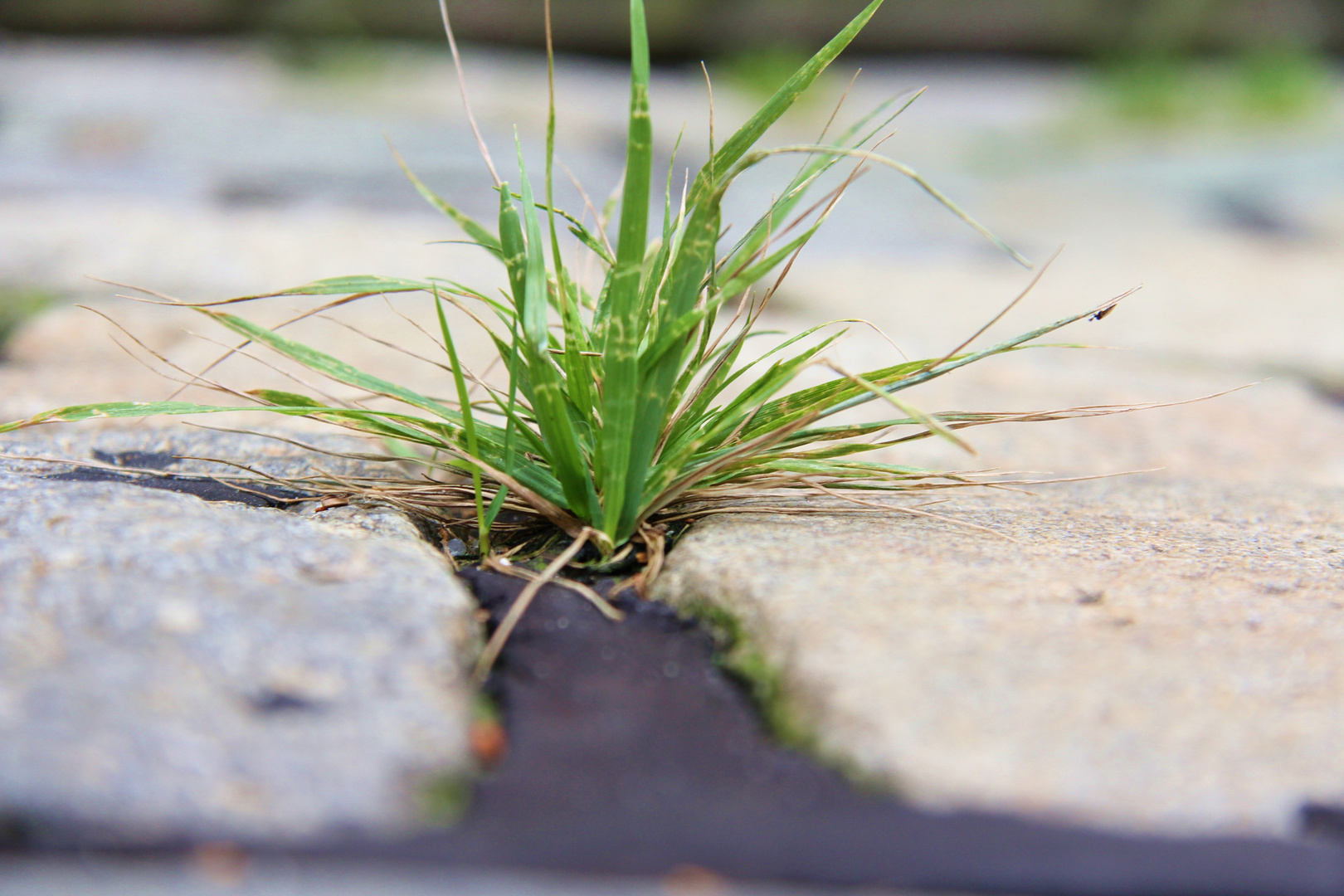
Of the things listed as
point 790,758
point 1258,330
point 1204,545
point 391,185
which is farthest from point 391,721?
point 391,185

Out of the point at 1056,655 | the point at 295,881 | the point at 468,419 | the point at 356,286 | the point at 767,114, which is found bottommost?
the point at 295,881

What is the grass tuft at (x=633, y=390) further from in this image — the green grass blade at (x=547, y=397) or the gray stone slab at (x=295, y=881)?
the gray stone slab at (x=295, y=881)

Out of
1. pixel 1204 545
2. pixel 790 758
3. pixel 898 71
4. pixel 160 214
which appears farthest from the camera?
pixel 898 71

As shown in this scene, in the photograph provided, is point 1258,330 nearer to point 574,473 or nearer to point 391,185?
point 574,473

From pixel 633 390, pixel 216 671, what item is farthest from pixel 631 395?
pixel 216 671

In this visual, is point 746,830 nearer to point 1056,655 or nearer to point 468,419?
point 1056,655

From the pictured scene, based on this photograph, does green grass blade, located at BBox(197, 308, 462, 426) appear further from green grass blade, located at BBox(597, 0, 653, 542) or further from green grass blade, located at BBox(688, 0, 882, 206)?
green grass blade, located at BBox(688, 0, 882, 206)

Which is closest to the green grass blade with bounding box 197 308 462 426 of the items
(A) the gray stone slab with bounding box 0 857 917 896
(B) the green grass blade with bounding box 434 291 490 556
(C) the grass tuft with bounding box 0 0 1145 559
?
(C) the grass tuft with bounding box 0 0 1145 559

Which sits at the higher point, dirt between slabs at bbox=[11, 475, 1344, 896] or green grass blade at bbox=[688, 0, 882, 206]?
green grass blade at bbox=[688, 0, 882, 206]
